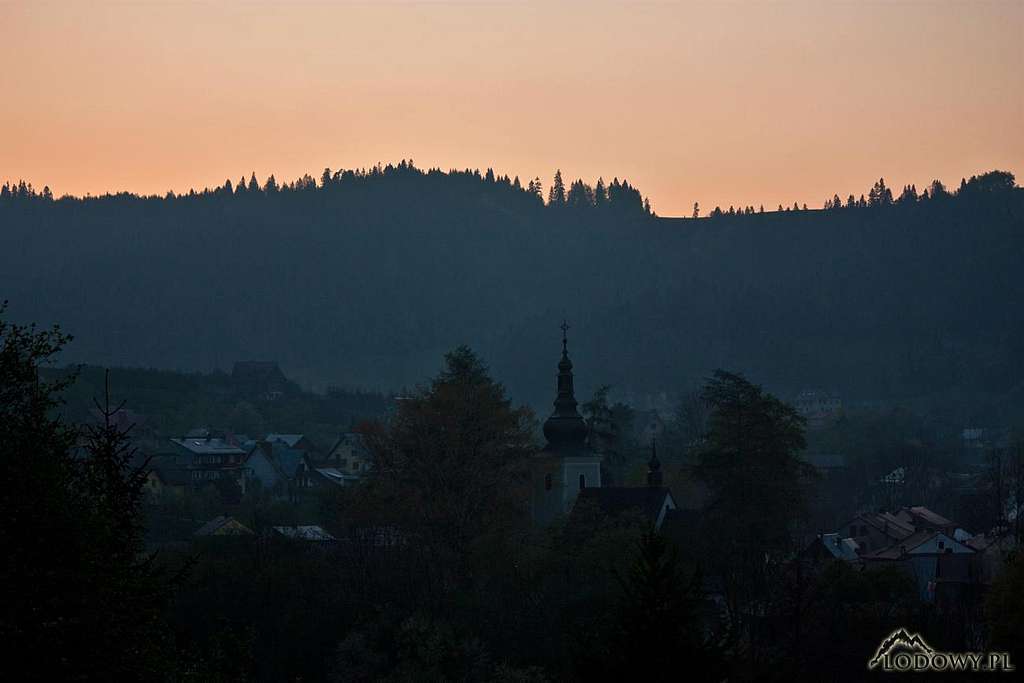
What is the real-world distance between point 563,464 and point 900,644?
91.1 ft

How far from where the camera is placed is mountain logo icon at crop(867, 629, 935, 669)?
41.8 metres

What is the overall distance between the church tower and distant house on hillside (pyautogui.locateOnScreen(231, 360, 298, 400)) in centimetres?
7668

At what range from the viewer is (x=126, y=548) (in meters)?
26.9

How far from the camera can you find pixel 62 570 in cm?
2472

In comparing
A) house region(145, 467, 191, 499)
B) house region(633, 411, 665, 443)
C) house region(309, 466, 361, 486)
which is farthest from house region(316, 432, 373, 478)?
house region(633, 411, 665, 443)

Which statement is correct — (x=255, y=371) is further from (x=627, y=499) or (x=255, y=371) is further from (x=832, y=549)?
(x=627, y=499)

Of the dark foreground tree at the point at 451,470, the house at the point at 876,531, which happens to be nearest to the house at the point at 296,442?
the house at the point at 876,531

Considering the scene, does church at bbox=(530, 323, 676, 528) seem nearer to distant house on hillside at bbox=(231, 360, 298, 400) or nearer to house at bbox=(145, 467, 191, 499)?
house at bbox=(145, 467, 191, 499)

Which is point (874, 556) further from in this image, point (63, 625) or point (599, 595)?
point (63, 625)

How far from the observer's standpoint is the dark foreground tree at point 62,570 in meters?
24.3

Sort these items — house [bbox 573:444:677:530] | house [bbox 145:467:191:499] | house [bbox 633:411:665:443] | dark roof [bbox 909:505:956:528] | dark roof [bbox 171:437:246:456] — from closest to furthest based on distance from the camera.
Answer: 1. house [bbox 573:444:677:530]
2. dark roof [bbox 909:505:956:528]
3. house [bbox 145:467:191:499]
4. dark roof [bbox 171:437:246:456]
5. house [bbox 633:411:665:443]

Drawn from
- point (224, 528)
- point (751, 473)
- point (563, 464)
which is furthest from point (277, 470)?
point (751, 473)

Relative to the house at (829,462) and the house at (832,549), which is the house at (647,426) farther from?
the house at (832,549)

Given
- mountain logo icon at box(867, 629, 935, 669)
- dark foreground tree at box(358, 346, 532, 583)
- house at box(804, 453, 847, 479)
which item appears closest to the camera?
mountain logo icon at box(867, 629, 935, 669)
